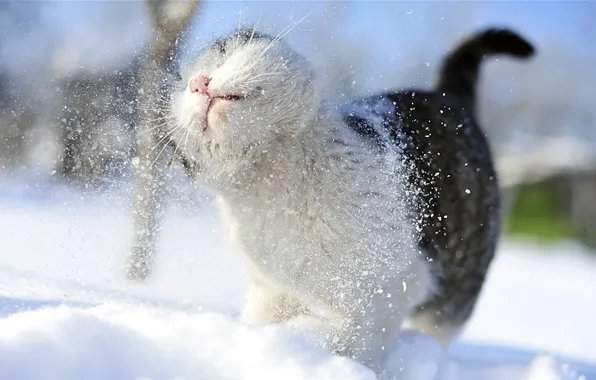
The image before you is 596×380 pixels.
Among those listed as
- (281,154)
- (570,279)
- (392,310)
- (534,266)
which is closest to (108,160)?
(281,154)

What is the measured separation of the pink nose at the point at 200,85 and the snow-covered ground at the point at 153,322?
25.2 inches

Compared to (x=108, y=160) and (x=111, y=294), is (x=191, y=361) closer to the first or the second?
(x=111, y=294)

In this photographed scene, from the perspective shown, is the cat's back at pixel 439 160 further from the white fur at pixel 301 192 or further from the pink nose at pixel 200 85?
the pink nose at pixel 200 85

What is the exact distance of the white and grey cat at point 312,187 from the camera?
187 centimetres

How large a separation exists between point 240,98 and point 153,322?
66cm

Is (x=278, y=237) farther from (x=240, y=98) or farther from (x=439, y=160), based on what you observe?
(x=439, y=160)

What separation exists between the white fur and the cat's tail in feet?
4.44

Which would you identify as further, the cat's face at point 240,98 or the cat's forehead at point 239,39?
the cat's forehead at point 239,39

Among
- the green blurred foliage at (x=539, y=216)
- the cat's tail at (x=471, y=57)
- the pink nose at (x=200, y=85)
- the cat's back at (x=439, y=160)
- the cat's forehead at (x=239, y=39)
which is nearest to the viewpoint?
the pink nose at (x=200, y=85)

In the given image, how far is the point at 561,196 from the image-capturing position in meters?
14.4

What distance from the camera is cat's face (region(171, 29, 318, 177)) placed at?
180 cm

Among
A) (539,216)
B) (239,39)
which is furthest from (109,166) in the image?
(539,216)

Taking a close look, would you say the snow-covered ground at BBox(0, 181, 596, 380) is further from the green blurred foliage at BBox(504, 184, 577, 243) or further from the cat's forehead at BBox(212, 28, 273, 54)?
the green blurred foliage at BBox(504, 184, 577, 243)

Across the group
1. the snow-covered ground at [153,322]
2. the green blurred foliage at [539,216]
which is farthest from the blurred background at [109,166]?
the green blurred foliage at [539,216]
